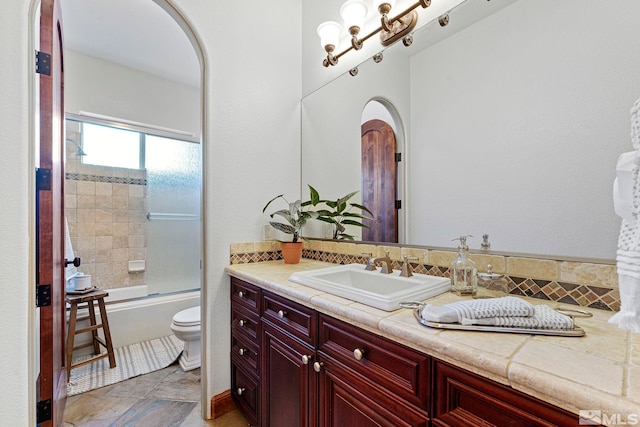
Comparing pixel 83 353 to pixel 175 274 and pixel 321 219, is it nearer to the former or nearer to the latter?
pixel 175 274

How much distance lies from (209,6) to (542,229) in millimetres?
2103

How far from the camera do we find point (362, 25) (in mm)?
1619

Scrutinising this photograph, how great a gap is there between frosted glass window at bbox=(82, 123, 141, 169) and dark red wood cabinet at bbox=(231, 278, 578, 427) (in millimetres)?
2198

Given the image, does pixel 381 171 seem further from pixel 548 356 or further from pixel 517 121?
pixel 548 356

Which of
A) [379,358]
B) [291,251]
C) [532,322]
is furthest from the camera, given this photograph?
[291,251]

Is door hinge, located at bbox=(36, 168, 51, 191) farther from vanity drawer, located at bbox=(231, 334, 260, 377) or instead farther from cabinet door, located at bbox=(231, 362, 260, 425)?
cabinet door, located at bbox=(231, 362, 260, 425)

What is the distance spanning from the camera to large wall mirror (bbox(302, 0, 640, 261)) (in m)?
0.92

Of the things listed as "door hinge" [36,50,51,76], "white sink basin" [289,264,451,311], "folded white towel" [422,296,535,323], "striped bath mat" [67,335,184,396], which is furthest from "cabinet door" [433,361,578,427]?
"striped bath mat" [67,335,184,396]

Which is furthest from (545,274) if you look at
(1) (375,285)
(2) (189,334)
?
(2) (189,334)

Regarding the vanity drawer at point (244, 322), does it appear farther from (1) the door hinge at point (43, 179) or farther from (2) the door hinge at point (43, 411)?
(1) the door hinge at point (43, 179)

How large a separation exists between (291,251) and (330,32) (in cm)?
137

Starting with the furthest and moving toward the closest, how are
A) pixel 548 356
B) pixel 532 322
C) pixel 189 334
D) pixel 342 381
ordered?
pixel 189 334
pixel 342 381
pixel 532 322
pixel 548 356

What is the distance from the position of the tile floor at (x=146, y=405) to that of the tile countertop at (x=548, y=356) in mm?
1384

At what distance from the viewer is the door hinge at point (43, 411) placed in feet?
3.87
